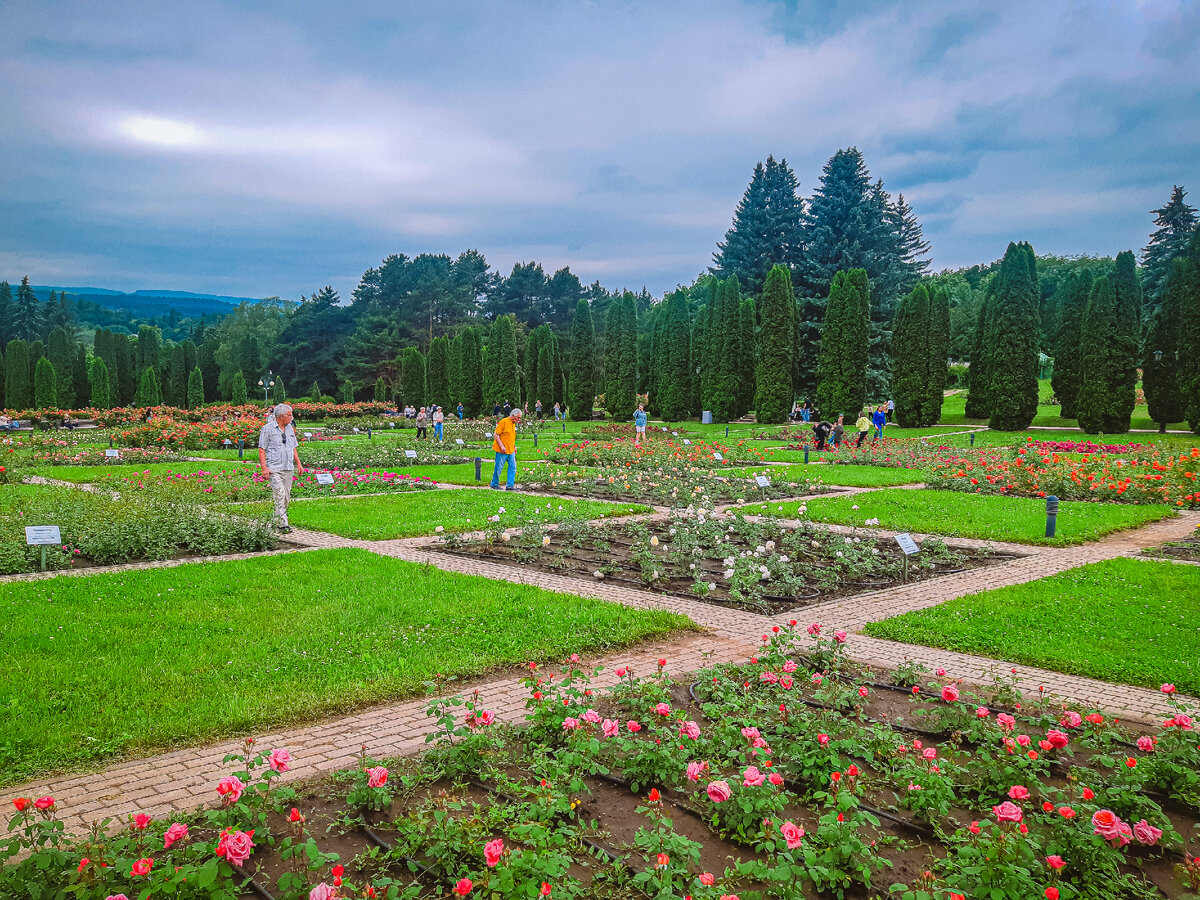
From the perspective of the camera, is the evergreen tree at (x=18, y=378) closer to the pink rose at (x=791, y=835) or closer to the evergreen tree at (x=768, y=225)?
the evergreen tree at (x=768, y=225)

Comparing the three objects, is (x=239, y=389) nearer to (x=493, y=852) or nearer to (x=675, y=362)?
(x=675, y=362)

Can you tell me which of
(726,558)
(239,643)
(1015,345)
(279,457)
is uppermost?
(1015,345)

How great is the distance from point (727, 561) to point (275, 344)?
71422mm

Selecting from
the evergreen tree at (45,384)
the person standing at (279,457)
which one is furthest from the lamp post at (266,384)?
the person standing at (279,457)

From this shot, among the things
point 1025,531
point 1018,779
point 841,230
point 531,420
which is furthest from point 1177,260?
point 1018,779

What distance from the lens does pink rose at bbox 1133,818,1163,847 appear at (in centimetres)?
305

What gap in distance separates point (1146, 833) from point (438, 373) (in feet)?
153

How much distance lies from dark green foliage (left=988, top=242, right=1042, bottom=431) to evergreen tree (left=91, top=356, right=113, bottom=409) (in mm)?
50775

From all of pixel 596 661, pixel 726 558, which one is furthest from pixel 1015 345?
pixel 596 661

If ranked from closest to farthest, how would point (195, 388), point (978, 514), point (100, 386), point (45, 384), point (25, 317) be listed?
point (978, 514)
point (45, 384)
point (100, 386)
point (195, 388)
point (25, 317)

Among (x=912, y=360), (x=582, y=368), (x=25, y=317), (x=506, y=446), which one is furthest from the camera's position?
(x=25, y=317)

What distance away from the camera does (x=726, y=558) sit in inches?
326

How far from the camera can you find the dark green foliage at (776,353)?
35562mm

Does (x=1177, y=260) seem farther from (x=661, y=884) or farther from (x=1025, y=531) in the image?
(x=661, y=884)
